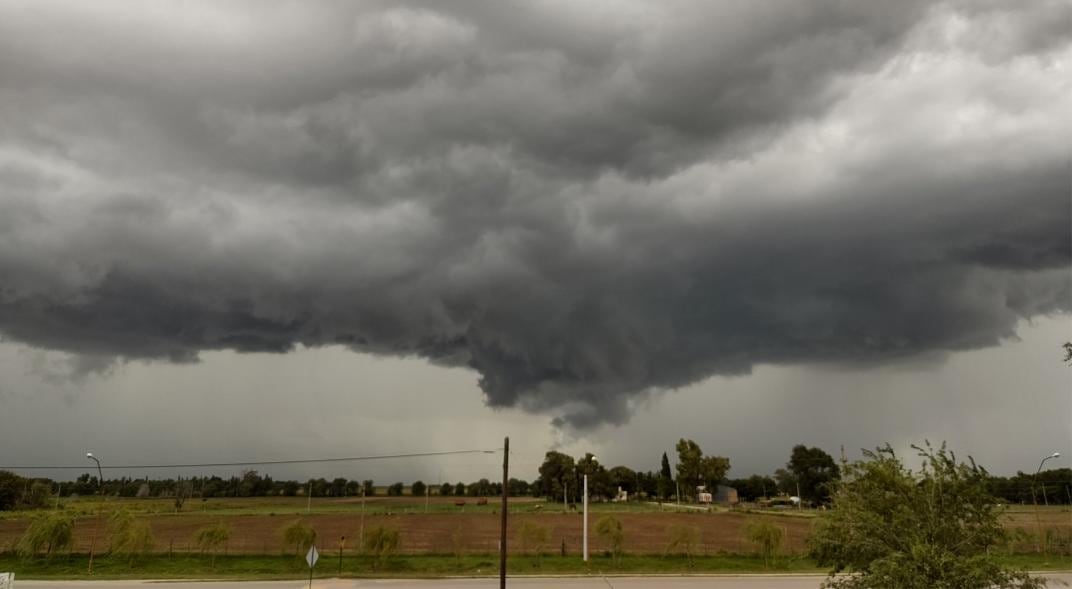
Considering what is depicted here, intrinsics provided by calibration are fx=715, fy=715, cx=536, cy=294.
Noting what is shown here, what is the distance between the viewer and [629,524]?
10744cm

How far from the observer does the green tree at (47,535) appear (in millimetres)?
55625

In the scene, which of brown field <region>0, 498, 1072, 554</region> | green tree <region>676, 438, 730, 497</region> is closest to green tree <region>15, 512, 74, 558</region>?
brown field <region>0, 498, 1072, 554</region>

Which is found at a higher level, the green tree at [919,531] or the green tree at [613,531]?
the green tree at [919,531]

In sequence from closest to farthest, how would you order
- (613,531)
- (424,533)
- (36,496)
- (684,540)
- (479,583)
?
(479,583), (613,531), (684,540), (424,533), (36,496)

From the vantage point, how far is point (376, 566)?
5466 centimetres

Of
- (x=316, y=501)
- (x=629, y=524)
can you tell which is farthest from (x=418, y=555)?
(x=316, y=501)

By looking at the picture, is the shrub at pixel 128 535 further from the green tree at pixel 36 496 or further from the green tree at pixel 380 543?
the green tree at pixel 36 496

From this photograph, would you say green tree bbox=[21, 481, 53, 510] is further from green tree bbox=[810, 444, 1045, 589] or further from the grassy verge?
green tree bbox=[810, 444, 1045, 589]

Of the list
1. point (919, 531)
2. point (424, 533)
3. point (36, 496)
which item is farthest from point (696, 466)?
point (919, 531)

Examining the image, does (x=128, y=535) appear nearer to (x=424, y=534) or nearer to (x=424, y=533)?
(x=424, y=534)

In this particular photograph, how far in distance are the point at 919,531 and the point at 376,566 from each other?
145ft

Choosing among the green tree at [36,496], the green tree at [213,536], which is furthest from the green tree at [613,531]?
the green tree at [36,496]

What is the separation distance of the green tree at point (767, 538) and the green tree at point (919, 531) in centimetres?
3871

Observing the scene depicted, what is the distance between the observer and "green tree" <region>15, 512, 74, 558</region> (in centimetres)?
5562
